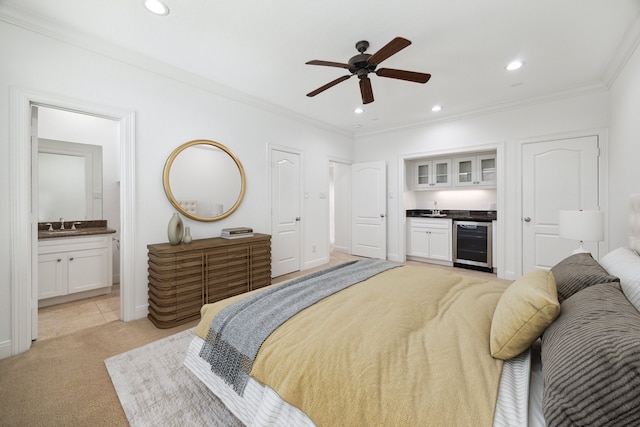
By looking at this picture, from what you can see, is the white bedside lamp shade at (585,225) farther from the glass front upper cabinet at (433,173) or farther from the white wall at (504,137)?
the glass front upper cabinet at (433,173)

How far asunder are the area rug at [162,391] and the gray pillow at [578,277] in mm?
1853

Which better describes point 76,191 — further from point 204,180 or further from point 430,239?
point 430,239

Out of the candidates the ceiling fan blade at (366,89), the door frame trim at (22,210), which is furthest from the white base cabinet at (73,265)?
the ceiling fan blade at (366,89)

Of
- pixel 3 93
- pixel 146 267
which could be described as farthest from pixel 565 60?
pixel 3 93

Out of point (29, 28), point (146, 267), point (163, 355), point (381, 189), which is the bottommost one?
point (163, 355)

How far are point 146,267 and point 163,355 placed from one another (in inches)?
43.5

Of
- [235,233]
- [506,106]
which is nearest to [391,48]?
[235,233]

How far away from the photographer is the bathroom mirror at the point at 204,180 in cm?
301

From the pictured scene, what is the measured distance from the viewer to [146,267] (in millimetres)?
2801

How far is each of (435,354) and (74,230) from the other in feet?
13.8

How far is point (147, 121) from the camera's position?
279cm

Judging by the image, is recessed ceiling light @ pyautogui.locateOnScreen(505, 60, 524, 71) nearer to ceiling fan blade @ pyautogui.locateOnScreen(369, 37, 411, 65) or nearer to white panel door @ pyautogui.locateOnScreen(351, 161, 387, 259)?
ceiling fan blade @ pyautogui.locateOnScreen(369, 37, 411, 65)

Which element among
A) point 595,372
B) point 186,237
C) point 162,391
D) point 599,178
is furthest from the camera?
point 599,178

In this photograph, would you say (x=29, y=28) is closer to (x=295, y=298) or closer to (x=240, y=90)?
(x=240, y=90)
